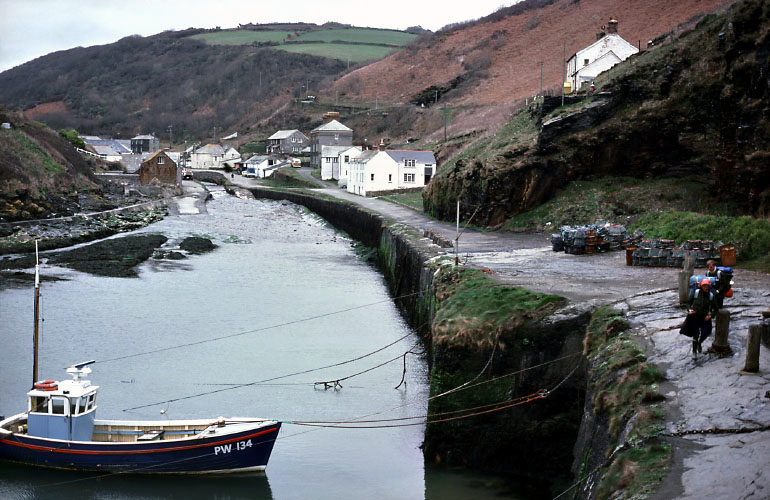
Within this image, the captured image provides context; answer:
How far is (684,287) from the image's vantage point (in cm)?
1695

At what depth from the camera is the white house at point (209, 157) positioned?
467 ft

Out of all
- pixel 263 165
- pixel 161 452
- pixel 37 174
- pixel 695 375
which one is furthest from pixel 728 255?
pixel 263 165

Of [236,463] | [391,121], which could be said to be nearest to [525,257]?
[236,463]

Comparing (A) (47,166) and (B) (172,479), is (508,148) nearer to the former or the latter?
(B) (172,479)

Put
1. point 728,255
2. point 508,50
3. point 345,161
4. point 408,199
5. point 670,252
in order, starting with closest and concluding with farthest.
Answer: point 728,255
point 670,252
point 408,199
point 345,161
point 508,50

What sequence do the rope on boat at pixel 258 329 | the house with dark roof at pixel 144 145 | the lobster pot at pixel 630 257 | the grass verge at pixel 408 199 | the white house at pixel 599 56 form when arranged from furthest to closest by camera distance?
the house with dark roof at pixel 144 145, the grass verge at pixel 408 199, the white house at pixel 599 56, the rope on boat at pixel 258 329, the lobster pot at pixel 630 257

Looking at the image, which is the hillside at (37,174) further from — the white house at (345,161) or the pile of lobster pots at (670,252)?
the pile of lobster pots at (670,252)

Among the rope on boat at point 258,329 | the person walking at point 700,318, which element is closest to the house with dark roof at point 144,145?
the rope on boat at point 258,329

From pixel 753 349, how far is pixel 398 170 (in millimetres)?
63212

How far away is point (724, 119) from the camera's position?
112 ft

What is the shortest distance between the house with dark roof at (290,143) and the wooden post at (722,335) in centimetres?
12141

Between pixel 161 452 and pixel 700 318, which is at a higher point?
pixel 700 318

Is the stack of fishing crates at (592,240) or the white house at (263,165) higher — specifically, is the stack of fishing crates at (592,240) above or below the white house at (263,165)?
below

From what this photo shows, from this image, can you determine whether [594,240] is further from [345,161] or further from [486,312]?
[345,161]
